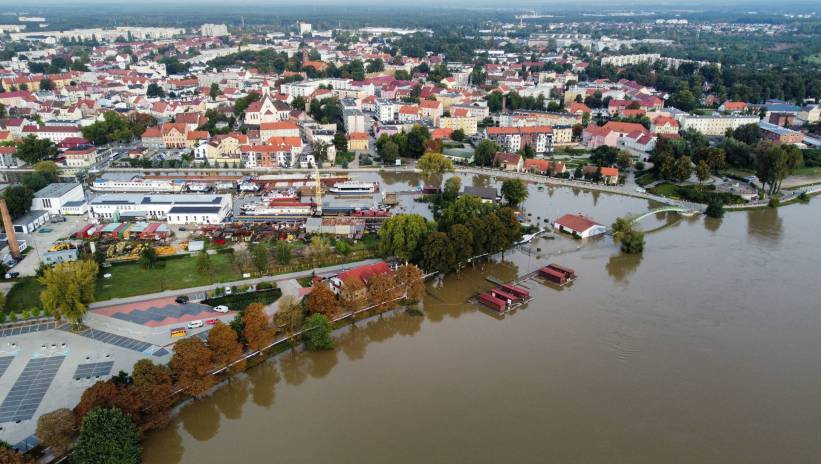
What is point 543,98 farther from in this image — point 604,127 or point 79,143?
point 79,143

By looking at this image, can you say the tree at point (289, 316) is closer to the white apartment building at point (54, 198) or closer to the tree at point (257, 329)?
the tree at point (257, 329)

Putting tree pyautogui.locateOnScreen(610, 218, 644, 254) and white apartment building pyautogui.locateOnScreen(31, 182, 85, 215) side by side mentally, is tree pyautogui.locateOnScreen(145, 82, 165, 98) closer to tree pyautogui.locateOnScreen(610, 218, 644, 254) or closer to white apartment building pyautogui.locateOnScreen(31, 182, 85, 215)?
A: white apartment building pyautogui.locateOnScreen(31, 182, 85, 215)

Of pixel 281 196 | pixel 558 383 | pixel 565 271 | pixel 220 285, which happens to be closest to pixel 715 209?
pixel 565 271

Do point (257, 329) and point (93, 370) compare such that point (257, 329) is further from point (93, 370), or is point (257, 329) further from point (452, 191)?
point (452, 191)

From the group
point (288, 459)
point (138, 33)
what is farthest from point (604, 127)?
point (138, 33)

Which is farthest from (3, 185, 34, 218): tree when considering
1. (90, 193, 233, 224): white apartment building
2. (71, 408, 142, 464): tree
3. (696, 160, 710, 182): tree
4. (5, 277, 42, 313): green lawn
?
(696, 160, 710, 182): tree

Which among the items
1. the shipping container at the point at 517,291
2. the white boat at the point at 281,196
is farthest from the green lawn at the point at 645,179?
the white boat at the point at 281,196
